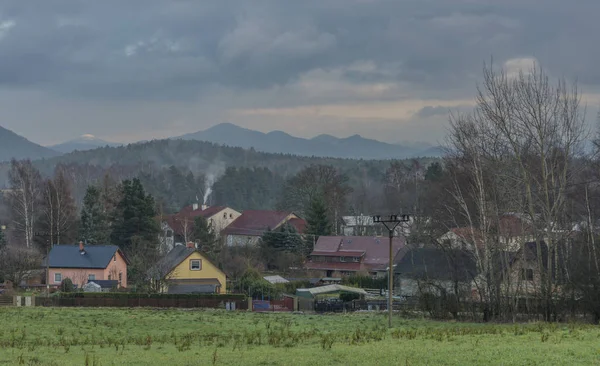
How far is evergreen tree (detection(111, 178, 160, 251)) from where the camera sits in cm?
7744

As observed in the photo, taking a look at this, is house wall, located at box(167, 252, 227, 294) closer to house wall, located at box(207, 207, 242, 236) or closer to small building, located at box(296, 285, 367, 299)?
small building, located at box(296, 285, 367, 299)

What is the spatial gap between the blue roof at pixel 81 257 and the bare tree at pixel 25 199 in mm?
13149

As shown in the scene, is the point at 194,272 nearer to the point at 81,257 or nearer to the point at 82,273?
the point at 82,273

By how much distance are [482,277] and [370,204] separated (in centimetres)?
9218

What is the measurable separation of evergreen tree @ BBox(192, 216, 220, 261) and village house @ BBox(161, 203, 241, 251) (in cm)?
102

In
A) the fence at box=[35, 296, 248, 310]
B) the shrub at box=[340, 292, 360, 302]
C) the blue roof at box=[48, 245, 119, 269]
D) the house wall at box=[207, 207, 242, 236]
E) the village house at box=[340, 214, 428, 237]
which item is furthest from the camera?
the house wall at box=[207, 207, 242, 236]

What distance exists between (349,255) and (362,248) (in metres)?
1.86

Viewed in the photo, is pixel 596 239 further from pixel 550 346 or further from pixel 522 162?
pixel 550 346

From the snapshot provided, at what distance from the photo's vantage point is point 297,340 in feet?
73.4

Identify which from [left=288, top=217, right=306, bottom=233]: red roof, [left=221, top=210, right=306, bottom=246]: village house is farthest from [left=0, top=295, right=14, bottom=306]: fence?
[left=288, top=217, right=306, bottom=233]: red roof

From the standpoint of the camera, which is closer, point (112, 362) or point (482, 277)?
point (112, 362)

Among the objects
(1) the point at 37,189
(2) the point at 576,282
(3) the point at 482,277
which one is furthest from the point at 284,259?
(2) the point at 576,282

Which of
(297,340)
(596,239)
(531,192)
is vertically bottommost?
(297,340)

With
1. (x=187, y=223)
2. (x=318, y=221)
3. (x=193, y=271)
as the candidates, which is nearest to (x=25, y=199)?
(x=187, y=223)
